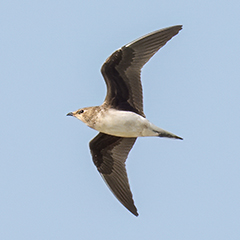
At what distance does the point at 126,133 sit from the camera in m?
12.8

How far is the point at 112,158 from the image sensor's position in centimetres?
1380

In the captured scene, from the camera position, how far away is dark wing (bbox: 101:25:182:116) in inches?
494

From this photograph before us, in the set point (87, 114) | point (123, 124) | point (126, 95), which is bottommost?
point (123, 124)

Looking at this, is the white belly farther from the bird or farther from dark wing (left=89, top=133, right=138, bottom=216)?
dark wing (left=89, top=133, right=138, bottom=216)

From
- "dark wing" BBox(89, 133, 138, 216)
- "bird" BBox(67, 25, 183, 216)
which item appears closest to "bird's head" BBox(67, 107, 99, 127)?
"bird" BBox(67, 25, 183, 216)

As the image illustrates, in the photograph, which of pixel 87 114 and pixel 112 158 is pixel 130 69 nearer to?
pixel 87 114

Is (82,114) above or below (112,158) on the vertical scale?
above

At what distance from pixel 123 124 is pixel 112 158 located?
4.34 feet

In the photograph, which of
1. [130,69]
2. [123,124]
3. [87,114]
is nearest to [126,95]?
[130,69]

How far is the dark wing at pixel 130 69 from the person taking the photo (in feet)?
41.1

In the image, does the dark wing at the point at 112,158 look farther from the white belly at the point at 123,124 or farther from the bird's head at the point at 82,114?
the white belly at the point at 123,124

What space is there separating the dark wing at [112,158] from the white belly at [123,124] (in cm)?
93

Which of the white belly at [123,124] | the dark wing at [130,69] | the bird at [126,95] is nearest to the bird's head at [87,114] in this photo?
the bird at [126,95]

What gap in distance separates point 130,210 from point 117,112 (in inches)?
79.5
